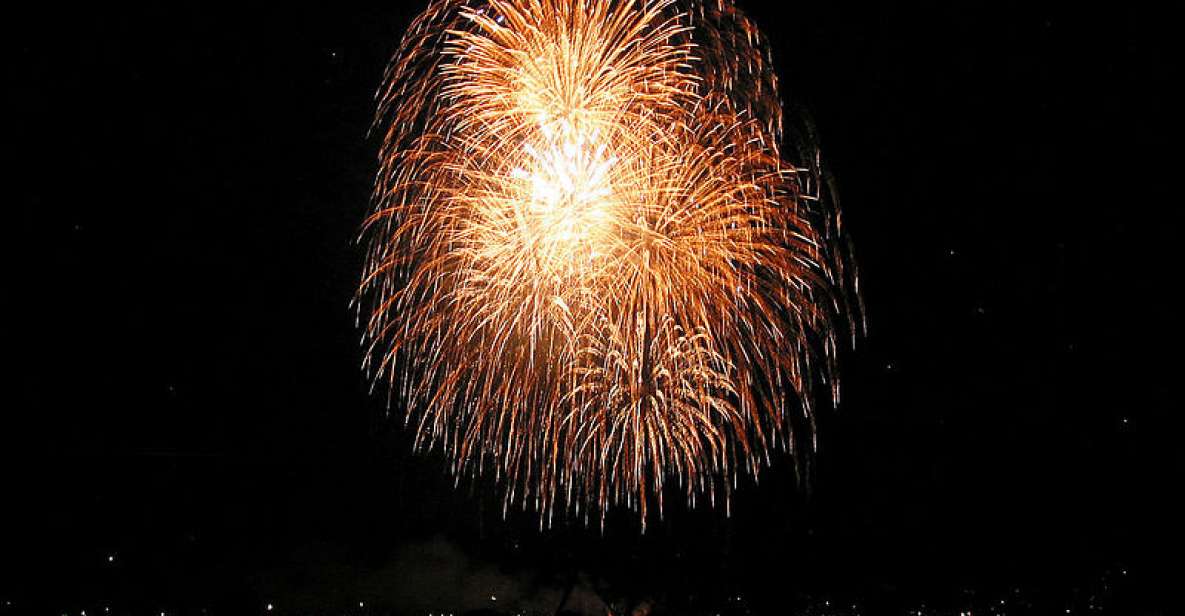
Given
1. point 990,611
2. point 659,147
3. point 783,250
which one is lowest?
point 990,611

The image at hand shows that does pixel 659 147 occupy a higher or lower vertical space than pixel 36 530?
higher

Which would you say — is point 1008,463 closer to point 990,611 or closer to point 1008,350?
point 1008,350

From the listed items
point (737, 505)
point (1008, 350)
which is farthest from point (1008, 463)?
point (737, 505)

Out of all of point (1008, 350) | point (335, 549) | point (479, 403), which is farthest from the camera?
point (1008, 350)

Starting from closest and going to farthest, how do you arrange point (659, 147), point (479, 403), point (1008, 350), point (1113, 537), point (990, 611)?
point (659, 147) < point (479, 403) < point (990, 611) < point (1113, 537) < point (1008, 350)

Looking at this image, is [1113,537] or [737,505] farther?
[737,505]

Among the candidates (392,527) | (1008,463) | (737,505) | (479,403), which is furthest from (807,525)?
(479,403)

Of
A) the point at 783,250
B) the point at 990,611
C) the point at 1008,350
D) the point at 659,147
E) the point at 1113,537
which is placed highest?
the point at 1008,350

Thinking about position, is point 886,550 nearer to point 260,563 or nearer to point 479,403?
point 260,563

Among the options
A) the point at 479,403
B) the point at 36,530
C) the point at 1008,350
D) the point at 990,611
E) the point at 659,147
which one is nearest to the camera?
the point at 659,147
